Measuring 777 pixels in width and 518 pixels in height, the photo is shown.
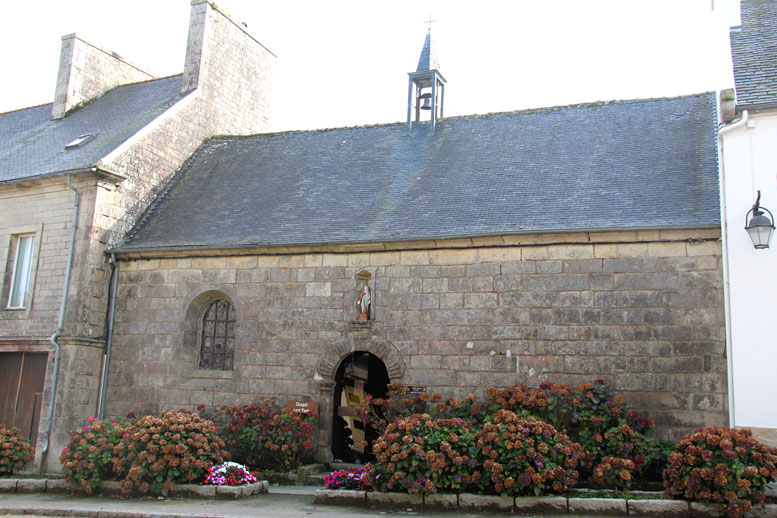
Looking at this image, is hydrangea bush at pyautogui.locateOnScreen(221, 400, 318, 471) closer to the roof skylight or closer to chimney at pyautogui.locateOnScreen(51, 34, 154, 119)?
the roof skylight

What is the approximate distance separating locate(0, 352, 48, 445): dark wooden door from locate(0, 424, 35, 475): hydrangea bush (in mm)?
1155

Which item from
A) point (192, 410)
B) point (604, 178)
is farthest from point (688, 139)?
point (192, 410)

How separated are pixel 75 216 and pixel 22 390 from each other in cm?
344

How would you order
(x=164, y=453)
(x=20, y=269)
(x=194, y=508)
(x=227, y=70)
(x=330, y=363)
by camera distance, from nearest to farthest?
1. (x=194, y=508)
2. (x=164, y=453)
3. (x=330, y=363)
4. (x=20, y=269)
5. (x=227, y=70)

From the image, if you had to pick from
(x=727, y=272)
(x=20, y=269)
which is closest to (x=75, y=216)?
(x=20, y=269)

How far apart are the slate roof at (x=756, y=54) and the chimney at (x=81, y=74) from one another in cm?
1562

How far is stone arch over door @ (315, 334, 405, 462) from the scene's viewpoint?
11.6 metres

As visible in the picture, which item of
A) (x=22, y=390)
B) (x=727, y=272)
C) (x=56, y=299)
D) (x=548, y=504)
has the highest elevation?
(x=727, y=272)

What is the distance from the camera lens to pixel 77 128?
56.6 ft

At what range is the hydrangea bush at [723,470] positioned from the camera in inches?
300

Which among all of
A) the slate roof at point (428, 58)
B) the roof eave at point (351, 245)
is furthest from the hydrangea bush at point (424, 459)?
the slate roof at point (428, 58)

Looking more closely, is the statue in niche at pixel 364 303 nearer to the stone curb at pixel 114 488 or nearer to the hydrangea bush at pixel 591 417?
the hydrangea bush at pixel 591 417

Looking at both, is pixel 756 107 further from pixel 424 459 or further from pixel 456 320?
pixel 424 459

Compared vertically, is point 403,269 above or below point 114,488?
above
